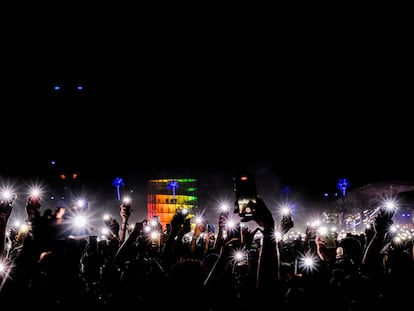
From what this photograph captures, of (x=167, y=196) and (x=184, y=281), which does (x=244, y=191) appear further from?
(x=167, y=196)

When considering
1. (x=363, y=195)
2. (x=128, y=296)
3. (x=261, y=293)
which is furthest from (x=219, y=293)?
(x=363, y=195)

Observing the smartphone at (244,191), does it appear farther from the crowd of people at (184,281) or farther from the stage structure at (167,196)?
the stage structure at (167,196)

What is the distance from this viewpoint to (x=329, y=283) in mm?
4316

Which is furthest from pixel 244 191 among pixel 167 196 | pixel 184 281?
pixel 167 196

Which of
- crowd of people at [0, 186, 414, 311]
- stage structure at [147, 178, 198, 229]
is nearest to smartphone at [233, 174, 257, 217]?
crowd of people at [0, 186, 414, 311]

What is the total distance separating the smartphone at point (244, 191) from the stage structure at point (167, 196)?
43.5 meters

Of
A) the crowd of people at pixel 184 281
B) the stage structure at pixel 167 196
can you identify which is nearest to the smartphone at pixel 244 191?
the crowd of people at pixel 184 281

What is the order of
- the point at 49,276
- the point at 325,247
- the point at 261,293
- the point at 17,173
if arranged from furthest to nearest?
the point at 17,173, the point at 325,247, the point at 49,276, the point at 261,293

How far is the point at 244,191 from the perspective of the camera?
507cm

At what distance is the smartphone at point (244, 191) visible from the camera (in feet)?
16.3

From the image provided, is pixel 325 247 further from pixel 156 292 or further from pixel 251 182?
pixel 156 292

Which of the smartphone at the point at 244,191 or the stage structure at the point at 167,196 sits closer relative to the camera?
the smartphone at the point at 244,191

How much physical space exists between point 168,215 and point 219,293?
148 feet

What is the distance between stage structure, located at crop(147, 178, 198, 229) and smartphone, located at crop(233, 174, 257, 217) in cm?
4352
